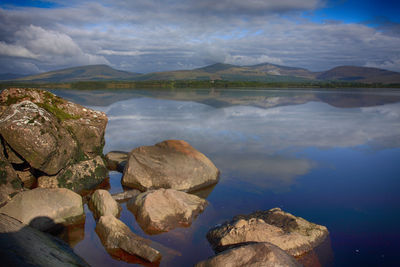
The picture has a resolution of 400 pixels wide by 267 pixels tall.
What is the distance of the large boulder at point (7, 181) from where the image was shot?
9.49 m

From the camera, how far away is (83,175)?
38.6ft

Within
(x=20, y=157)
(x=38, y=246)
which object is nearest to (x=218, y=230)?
(x=38, y=246)

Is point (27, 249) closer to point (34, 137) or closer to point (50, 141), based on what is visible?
point (34, 137)

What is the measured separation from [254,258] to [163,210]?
3749mm

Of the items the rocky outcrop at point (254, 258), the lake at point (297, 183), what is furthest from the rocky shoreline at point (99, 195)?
the lake at point (297, 183)

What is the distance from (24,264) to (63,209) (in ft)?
14.0

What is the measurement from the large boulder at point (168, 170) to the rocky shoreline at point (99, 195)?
0.04 meters

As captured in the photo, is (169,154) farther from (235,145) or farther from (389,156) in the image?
(389,156)

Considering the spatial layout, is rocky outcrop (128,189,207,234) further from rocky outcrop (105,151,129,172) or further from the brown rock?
the brown rock

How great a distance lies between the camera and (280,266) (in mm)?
5715

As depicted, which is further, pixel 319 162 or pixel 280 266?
pixel 319 162

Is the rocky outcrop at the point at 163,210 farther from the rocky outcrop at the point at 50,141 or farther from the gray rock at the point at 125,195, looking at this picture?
the rocky outcrop at the point at 50,141

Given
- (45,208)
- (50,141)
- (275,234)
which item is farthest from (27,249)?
(50,141)

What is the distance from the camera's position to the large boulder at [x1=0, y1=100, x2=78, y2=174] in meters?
9.87
